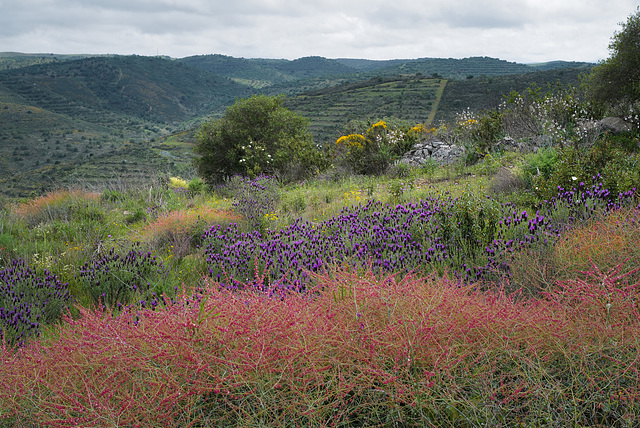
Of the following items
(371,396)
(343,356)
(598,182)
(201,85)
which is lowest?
(371,396)

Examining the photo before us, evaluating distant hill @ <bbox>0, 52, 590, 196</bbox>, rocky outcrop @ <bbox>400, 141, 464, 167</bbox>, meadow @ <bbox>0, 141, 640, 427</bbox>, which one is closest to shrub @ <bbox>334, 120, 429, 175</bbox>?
rocky outcrop @ <bbox>400, 141, 464, 167</bbox>

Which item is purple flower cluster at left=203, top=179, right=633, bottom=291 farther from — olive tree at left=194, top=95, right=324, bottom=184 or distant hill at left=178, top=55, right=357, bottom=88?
distant hill at left=178, top=55, right=357, bottom=88

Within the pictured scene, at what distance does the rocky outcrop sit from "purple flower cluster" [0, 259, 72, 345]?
872 cm

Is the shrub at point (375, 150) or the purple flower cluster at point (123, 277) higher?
the shrub at point (375, 150)

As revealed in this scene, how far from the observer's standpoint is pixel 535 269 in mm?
2869

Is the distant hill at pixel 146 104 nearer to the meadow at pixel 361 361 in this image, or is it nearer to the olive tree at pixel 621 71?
the meadow at pixel 361 361

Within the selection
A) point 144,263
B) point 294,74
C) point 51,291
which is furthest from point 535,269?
point 294,74

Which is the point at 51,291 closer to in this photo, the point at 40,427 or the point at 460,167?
the point at 40,427

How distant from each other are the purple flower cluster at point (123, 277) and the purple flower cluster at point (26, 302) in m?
0.26

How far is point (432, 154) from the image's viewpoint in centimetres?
1156

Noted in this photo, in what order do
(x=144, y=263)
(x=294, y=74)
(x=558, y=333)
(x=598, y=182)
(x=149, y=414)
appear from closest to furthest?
1. (x=149, y=414)
2. (x=558, y=333)
3. (x=144, y=263)
4. (x=598, y=182)
5. (x=294, y=74)

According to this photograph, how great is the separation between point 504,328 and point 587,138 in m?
9.64

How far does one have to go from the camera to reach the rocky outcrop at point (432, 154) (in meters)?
10.8

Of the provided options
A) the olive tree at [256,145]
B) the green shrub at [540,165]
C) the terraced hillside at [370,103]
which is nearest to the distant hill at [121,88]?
the terraced hillside at [370,103]
